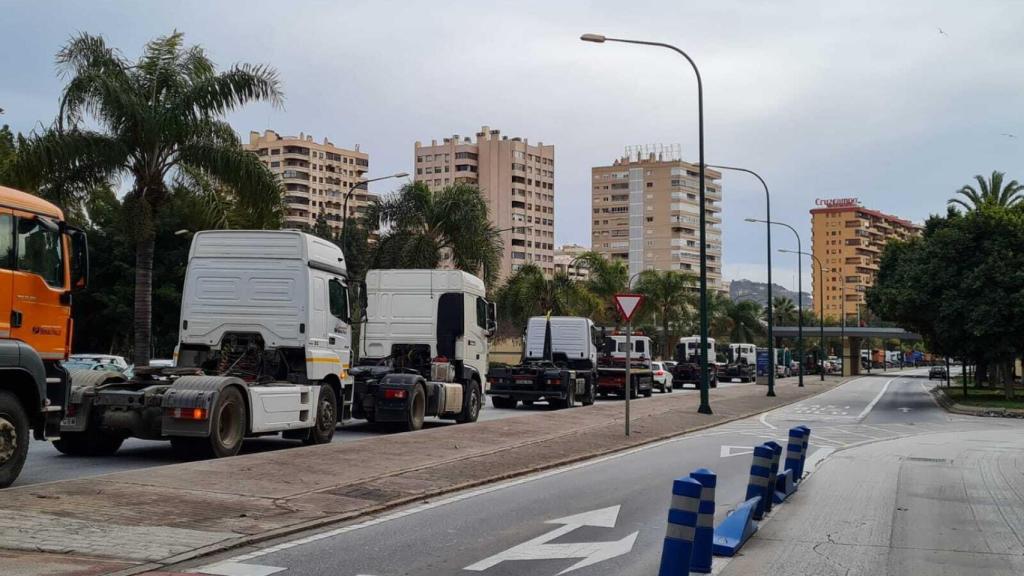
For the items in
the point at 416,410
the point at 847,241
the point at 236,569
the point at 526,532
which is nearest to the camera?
the point at 236,569

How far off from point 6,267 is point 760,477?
8.55 m

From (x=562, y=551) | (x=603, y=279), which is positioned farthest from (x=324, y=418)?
(x=603, y=279)

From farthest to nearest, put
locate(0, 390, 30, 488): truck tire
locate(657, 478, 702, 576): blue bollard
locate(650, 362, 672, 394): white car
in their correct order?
locate(650, 362, 672, 394): white car, locate(0, 390, 30, 488): truck tire, locate(657, 478, 702, 576): blue bollard

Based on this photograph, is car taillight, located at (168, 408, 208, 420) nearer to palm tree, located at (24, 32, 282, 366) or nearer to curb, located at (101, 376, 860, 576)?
curb, located at (101, 376, 860, 576)

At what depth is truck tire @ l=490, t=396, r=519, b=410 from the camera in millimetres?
32094

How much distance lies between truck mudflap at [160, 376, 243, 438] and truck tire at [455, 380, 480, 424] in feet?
32.9

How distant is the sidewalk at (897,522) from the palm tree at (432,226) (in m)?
24.9

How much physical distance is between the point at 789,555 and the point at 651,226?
5680 inches

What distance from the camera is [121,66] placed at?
26.5 m

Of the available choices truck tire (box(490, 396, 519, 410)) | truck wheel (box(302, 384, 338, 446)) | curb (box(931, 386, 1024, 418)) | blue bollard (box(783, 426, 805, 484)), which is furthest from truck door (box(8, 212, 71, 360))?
curb (box(931, 386, 1024, 418))

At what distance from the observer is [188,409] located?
14.2 metres


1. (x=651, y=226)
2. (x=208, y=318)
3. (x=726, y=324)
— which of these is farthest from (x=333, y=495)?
(x=651, y=226)

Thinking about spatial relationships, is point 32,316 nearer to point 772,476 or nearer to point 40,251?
point 40,251

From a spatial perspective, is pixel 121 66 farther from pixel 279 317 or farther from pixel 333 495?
pixel 333 495
